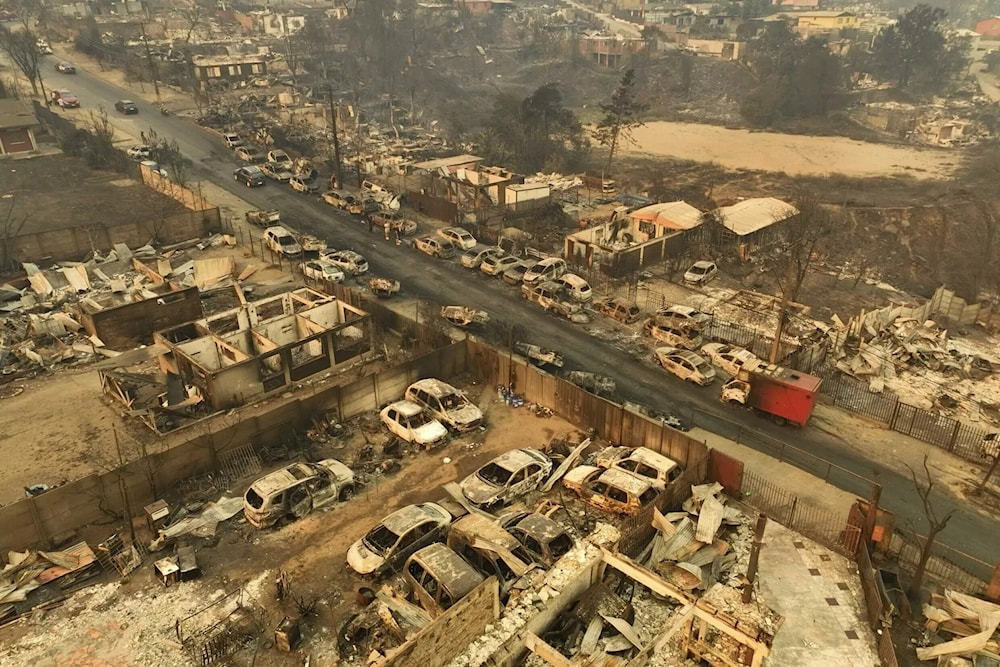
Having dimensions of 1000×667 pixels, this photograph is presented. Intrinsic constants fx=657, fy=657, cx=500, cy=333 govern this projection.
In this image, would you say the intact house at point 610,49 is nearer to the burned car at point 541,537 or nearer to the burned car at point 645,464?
the burned car at point 645,464

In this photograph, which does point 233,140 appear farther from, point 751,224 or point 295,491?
point 295,491

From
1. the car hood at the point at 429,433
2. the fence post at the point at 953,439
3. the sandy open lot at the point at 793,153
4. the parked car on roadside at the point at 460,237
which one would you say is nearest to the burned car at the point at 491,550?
the car hood at the point at 429,433

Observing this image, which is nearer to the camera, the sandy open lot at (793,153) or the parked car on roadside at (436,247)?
the parked car on roadside at (436,247)

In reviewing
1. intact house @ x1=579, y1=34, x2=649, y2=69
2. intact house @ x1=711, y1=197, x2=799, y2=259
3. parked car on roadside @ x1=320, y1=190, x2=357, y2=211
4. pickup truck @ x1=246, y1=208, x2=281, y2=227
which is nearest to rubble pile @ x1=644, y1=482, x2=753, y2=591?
intact house @ x1=711, y1=197, x2=799, y2=259

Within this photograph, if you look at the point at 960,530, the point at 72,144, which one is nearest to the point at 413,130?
the point at 72,144

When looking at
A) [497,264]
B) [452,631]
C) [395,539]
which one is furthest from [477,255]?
[452,631]

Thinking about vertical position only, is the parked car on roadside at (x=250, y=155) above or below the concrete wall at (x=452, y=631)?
above

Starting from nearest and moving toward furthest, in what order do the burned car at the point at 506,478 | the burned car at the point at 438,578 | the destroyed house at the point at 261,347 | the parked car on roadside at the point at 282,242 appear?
the burned car at the point at 438,578 → the burned car at the point at 506,478 → the destroyed house at the point at 261,347 → the parked car on roadside at the point at 282,242
